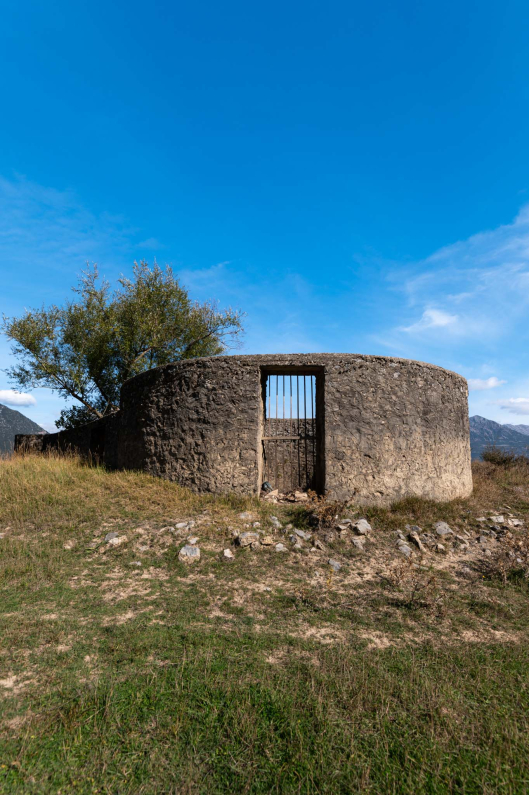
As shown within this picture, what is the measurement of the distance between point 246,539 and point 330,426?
281 centimetres

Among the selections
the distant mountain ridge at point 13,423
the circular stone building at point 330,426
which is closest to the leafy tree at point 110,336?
the circular stone building at point 330,426

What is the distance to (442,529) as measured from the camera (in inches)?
280

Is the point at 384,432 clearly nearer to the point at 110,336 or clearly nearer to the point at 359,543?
Answer: the point at 359,543

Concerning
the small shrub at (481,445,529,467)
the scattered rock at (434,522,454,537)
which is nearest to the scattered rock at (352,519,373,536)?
the scattered rock at (434,522,454,537)

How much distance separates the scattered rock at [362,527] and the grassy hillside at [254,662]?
233 mm

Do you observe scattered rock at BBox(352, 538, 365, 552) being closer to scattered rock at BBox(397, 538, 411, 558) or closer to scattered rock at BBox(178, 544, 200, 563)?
scattered rock at BBox(397, 538, 411, 558)

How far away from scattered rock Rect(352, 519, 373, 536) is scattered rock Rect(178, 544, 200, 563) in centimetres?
264

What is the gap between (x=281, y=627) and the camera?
425 centimetres

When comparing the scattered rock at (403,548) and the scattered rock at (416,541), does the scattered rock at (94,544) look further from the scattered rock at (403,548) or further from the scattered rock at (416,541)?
the scattered rock at (416,541)

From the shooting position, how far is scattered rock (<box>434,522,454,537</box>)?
7.03 meters

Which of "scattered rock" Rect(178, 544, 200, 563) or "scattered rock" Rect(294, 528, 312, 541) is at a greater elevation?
"scattered rock" Rect(294, 528, 312, 541)

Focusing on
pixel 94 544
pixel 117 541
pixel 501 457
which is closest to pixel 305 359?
pixel 117 541

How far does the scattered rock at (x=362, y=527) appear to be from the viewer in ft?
22.2

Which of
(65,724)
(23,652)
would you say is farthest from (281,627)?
(23,652)
